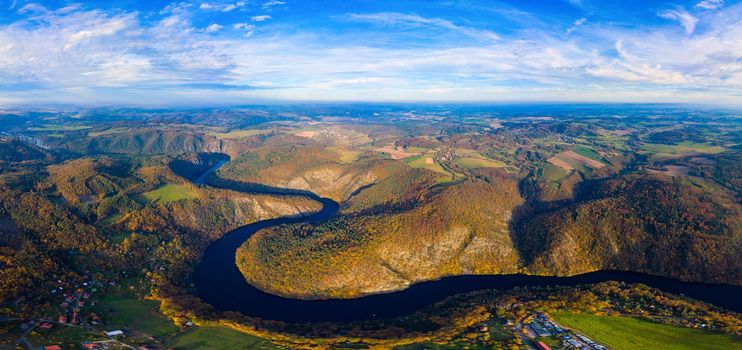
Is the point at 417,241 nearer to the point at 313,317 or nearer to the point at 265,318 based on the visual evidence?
the point at 313,317

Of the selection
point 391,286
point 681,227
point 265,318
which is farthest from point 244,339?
point 681,227

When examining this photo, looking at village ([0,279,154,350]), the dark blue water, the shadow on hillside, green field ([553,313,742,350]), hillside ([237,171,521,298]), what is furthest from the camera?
the shadow on hillside

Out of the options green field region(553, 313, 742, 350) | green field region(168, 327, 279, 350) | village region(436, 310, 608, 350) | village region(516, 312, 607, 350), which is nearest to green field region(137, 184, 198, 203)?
green field region(168, 327, 279, 350)

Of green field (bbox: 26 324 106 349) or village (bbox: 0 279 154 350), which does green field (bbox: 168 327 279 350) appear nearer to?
village (bbox: 0 279 154 350)

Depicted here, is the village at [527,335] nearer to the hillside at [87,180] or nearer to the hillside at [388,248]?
the hillside at [388,248]

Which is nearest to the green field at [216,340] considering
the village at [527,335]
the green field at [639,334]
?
the village at [527,335]

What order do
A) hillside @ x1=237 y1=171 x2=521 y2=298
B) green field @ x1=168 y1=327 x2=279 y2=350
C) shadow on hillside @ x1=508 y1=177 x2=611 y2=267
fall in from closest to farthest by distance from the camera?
green field @ x1=168 y1=327 x2=279 y2=350
hillside @ x1=237 y1=171 x2=521 y2=298
shadow on hillside @ x1=508 y1=177 x2=611 y2=267
